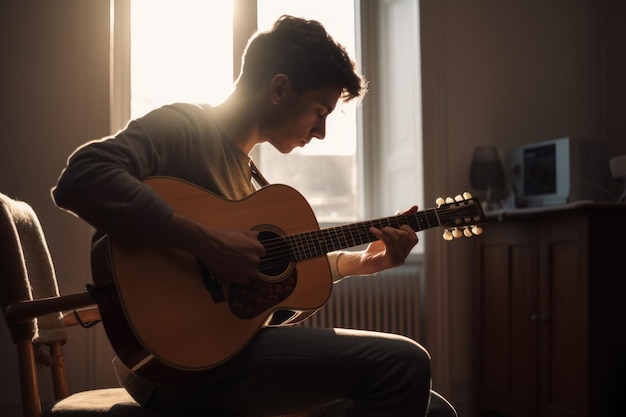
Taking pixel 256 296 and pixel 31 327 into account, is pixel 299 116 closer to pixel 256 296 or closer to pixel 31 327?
pixel 256 296

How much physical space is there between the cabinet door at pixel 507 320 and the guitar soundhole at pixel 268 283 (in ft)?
4.86

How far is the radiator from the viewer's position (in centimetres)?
292

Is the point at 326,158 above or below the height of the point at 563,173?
above

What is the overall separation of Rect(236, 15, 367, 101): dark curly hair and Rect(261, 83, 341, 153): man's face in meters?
0.02

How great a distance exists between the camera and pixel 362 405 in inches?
Result: 41.9

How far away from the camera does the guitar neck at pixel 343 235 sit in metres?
1.28

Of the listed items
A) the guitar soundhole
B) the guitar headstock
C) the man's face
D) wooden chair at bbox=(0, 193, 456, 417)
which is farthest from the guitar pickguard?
the guitar headstock

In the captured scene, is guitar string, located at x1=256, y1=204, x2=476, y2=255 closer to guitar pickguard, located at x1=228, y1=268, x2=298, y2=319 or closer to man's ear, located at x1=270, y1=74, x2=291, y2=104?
guitar pickguard, located at x1=228, y1=268, x2=298, y2=319

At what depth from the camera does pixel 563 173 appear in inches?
104

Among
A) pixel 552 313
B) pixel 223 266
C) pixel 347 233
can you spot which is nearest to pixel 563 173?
pixel 552 313

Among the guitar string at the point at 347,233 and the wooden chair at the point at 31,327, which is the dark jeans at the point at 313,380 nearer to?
the wooden chair at the point at 31,327

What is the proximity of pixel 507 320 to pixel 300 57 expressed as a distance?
1.73m

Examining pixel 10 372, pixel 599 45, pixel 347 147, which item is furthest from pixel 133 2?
pixel 599 45

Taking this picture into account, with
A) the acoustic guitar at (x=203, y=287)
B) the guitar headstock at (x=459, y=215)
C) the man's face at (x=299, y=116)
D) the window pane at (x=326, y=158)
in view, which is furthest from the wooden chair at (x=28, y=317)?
the window pane at (x=326, y=158)
